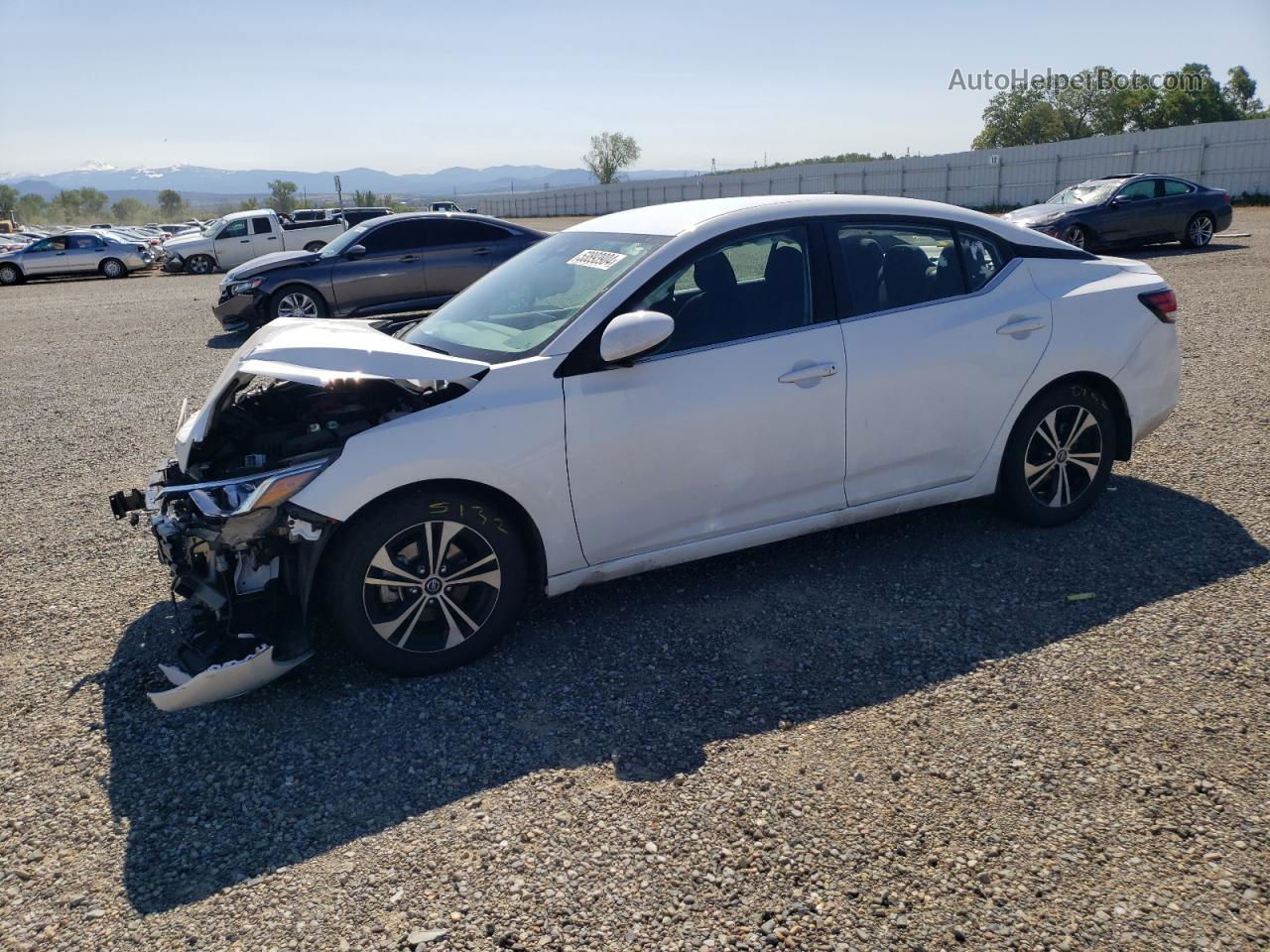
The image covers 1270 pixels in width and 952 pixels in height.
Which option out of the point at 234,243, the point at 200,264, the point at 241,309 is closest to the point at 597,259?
the point at 241,309

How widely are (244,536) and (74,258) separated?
3021 centimetres

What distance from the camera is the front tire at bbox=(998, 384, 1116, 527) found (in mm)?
4789

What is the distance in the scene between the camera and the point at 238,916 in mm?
2582

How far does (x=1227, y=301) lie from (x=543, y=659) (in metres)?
11.7

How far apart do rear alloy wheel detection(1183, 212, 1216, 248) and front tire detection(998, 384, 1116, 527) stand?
16.5 m

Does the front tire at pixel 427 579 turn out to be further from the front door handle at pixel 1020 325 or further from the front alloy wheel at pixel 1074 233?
the front alloy wheel at pixel 1074 233

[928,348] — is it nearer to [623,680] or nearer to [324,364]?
[623,680]

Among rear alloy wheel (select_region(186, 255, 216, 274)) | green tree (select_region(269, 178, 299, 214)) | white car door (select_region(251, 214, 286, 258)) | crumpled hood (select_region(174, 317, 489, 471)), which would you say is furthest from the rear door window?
green tree (select_region(269, 178, 299, 214))

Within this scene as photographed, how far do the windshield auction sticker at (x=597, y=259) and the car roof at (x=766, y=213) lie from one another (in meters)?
0.18

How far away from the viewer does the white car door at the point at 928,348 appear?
4.34m

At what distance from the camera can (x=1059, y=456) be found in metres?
4.91

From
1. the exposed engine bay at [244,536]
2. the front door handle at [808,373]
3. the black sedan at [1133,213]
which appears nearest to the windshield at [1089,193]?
the black sedan at [1133,213]

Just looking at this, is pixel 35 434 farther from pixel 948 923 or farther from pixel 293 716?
pixel 948 923

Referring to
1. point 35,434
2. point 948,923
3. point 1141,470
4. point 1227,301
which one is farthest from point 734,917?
point 1227,301
